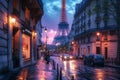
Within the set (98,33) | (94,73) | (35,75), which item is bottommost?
(94,73)

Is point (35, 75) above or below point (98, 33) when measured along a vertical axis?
below

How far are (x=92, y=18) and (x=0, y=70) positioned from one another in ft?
180

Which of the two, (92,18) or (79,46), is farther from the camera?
(79,46)

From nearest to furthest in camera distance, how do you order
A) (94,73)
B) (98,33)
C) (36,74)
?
(36,74) → (94,73) → (98,33)

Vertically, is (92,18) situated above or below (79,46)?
above

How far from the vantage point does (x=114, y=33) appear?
6506 cm

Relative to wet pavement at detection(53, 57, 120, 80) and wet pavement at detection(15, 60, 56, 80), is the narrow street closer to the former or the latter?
wet pavement at detection(15, 60, 56, 80)

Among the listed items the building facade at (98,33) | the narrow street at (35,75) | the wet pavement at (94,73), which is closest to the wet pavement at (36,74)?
the narrow street at (35,75)

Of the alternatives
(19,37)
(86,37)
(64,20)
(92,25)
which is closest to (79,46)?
(86,37)

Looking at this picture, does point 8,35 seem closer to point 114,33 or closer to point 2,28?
point 2,28

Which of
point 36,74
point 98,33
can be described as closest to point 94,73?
point 36,74

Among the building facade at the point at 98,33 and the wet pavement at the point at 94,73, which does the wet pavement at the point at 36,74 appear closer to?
the wet pavement at the point at 94,73

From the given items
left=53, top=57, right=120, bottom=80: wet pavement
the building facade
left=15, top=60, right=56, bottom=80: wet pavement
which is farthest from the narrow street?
the building facade

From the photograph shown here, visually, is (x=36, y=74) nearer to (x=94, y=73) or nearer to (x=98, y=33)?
(x=94, y=73)
